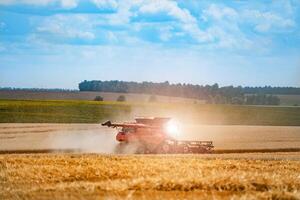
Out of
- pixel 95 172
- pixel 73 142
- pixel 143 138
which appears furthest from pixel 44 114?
pixel 95 172

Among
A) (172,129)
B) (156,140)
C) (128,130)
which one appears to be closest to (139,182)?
(156,140)

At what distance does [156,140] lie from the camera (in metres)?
41.3

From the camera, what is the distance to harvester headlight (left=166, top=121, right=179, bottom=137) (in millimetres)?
41688

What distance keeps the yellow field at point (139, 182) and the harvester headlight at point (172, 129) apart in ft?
53.0

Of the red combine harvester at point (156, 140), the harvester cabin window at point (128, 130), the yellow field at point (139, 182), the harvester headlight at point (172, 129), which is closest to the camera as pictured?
the yellow field at point (139, 182)

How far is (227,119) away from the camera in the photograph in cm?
11094

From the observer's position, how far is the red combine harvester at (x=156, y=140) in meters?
40.9

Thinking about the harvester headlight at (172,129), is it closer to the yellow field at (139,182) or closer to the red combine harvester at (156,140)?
the red combine harvester at (156,140)

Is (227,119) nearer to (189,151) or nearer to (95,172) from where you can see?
(189,151)

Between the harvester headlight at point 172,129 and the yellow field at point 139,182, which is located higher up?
the harvester headlight at point 172,129

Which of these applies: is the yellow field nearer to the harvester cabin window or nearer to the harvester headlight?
the harvester headlight

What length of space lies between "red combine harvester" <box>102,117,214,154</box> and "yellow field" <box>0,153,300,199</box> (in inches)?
607

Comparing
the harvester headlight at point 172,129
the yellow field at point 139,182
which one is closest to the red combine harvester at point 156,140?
the harvester headlight at point 172,129

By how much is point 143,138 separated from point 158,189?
23.5 meters
